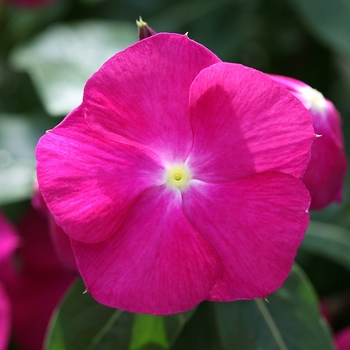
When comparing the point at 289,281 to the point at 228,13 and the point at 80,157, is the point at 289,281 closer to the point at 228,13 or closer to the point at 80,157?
the point at 80,157

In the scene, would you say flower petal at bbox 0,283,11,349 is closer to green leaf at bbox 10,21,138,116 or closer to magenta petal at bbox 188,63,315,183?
green leaf at bbox 10,21,138,116

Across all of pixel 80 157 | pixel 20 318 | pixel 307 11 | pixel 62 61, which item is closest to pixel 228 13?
pixel 307 11

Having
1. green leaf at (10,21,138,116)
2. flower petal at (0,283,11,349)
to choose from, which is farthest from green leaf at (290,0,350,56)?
flower petal at (0,283,11,349)

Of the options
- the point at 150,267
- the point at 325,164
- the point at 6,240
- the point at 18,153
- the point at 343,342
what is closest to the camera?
the point at 150,267

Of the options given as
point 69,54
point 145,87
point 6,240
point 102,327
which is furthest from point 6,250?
point 145,87

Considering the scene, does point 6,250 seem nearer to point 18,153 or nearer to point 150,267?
point 18,153

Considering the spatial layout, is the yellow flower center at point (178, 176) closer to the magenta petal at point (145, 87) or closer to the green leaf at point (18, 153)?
the magenta petal at point (145, 87)
